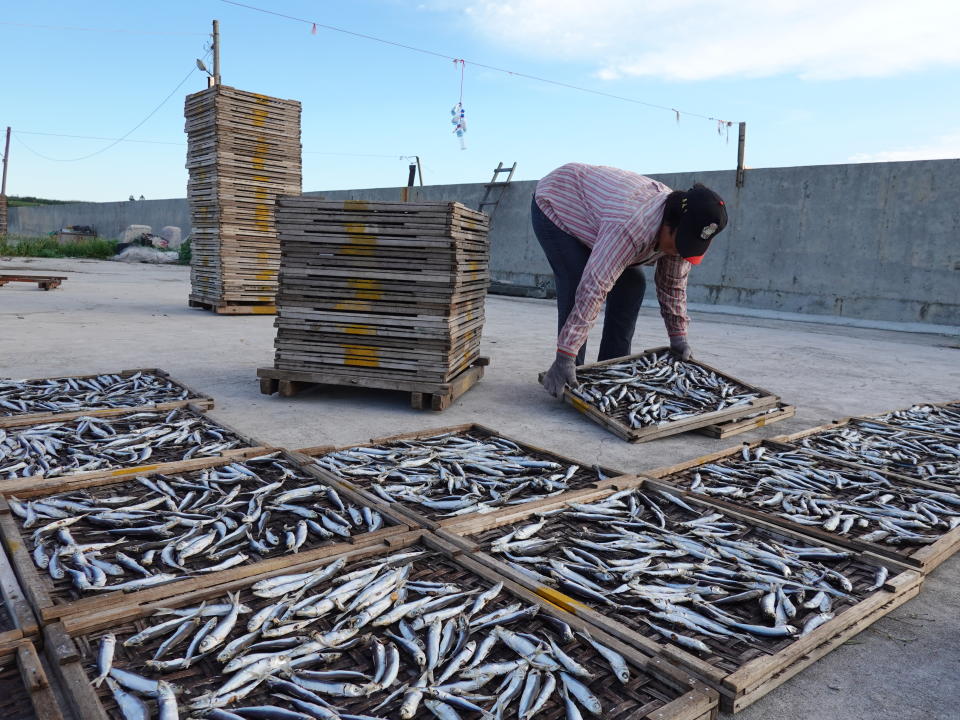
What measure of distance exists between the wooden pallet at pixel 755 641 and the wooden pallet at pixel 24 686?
1627 millimetres

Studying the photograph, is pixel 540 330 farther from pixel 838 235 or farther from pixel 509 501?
pixel 509 501

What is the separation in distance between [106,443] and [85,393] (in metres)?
1.67

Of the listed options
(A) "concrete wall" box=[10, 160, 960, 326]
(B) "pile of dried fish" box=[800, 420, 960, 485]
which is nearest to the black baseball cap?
(B) "pile of dried fish" box=[800, 420, 960, 485]

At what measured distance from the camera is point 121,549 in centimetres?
315

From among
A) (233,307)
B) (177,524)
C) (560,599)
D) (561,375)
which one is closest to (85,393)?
(177,524)

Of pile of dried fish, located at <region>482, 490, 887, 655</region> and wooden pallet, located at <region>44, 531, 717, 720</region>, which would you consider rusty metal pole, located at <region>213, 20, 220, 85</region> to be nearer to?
pile of dried fish, located at <region>482, 490, 887, 655</region>

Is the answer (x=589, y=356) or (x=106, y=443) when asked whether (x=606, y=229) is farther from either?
A: (x=589, y=356)

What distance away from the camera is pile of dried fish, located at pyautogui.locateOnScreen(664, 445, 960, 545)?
3754 millimetres

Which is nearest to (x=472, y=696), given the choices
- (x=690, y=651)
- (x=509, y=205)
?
(x=690, y=651)

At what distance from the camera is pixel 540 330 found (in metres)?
12.6

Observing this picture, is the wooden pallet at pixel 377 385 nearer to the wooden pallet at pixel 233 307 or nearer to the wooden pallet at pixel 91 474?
the wooden pallet at pixel 91 474

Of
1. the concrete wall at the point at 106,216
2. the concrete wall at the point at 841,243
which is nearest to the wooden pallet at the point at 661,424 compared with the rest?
the concrete wall at the point at 841,243

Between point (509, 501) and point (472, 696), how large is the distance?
1.78 metres

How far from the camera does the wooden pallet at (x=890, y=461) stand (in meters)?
4.61
